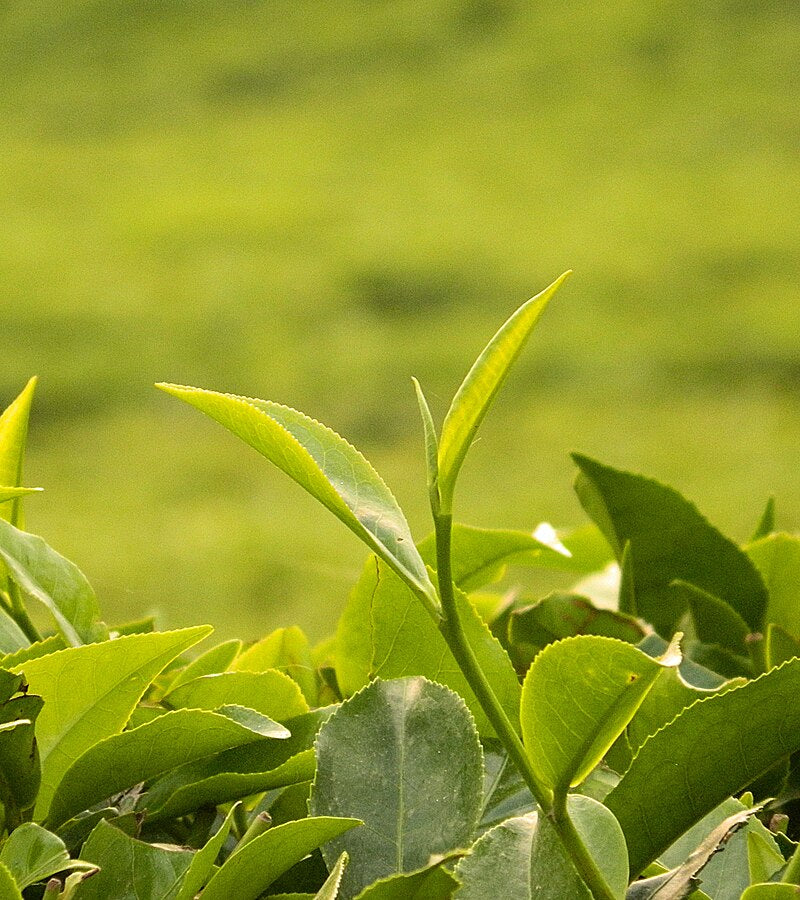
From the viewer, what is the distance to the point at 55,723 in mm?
496

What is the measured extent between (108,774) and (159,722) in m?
0.03

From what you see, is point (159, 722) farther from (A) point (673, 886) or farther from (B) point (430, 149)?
(B) point (430, 149)

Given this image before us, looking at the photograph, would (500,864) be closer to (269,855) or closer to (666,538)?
(269,855)

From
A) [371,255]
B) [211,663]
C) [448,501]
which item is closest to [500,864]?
[448,501]

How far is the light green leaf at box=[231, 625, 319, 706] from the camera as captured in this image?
0.65 meters

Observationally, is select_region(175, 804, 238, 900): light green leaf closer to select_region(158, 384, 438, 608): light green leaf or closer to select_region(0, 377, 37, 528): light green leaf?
select_region(158, 384, 438, 608): light green leaf

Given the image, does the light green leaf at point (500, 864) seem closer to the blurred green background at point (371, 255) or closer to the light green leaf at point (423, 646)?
the light green leaf at point (423, 646)

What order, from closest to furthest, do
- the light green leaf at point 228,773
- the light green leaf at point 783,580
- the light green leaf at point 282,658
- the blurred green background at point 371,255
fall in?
the light green leaf at point 228,773
the light green leaf at point 282,658
the light green leaf at point 783,580
the blurred green background at point 371,255

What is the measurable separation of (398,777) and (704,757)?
4.2 inches

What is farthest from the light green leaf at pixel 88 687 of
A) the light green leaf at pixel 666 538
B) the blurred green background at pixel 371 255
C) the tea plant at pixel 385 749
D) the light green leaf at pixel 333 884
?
the blurred green background at pixel 371 255

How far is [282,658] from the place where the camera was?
2.18ft

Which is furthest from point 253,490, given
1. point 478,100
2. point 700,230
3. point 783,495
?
point 478,100

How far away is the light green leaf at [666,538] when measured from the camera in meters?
0.75

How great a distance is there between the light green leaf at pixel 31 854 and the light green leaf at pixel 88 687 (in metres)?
0.06
